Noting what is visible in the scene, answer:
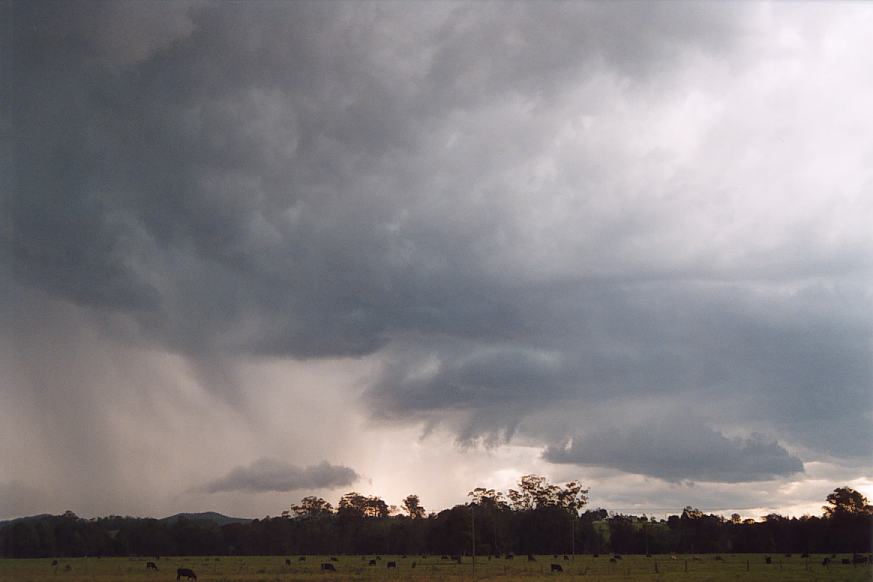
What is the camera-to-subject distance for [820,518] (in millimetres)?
150125

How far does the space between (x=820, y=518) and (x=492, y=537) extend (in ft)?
208

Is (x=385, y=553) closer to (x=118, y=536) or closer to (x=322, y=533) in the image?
(x=322, y=533)

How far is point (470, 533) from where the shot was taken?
456 feet

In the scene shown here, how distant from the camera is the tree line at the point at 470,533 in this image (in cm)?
14500

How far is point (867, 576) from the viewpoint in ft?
212

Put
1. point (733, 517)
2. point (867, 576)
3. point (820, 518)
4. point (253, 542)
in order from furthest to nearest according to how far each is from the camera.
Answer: point (733, 517), point (253, 542), point (820, 518), point (867, 576)

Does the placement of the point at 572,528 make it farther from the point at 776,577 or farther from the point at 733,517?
the point at 776,577

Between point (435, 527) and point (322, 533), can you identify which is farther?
point (322, 533)

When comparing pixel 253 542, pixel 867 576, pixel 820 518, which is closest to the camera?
pixel 867 576

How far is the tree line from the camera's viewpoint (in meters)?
145

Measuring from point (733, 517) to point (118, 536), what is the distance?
147 meters

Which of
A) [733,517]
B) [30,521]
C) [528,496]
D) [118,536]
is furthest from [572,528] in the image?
[30,521]

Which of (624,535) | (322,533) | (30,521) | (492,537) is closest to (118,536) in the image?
(30,521)

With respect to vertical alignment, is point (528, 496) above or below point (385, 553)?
above
